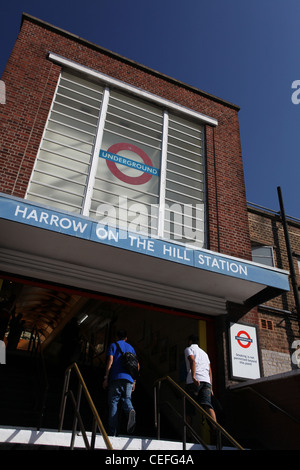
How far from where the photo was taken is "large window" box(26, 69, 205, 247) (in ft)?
27.2

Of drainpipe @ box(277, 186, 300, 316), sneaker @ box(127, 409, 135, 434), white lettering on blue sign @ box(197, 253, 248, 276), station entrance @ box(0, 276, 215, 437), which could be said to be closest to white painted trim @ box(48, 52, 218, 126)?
drainpipe @ box(277, 186, 300, 316)

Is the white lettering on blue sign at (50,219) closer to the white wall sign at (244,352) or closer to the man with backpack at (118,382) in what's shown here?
the man with backpack at (118,382)

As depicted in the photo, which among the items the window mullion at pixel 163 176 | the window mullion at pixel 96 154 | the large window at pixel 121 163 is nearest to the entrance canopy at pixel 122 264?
the large window at pixel 121 163

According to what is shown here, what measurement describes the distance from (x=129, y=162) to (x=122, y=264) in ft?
9.71

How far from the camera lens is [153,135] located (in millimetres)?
10008

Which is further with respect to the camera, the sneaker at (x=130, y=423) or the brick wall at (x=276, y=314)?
the brick wall at (x=276, y=314)

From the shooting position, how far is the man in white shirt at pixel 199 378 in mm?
5938

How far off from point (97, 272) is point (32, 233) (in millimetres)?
1628

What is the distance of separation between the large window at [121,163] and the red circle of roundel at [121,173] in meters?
0.02

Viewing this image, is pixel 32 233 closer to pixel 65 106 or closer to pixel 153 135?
pixel 65 106

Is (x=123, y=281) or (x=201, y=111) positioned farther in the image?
(x=201, y=111)

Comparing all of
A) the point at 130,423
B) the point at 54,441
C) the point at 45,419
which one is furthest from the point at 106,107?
the point at 54,441
